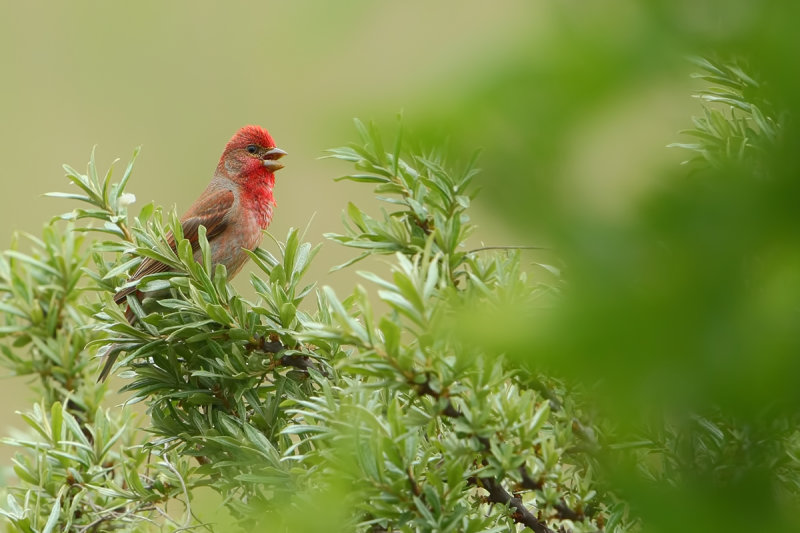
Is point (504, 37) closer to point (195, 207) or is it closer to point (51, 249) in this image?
point (51, 249)

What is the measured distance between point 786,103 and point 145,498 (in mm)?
1482

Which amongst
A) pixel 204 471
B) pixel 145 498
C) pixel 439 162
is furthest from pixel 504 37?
pixel 145 498

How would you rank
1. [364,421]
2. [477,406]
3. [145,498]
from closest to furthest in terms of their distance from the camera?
[477,406], [364,421], [145,498]

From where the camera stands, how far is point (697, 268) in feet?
1.79

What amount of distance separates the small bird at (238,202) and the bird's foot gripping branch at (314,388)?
156 cm

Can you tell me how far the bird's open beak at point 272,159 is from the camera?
402cm

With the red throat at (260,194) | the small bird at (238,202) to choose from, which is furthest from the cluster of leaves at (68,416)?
the red throat at (260,194)

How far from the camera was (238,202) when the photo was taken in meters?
3.88

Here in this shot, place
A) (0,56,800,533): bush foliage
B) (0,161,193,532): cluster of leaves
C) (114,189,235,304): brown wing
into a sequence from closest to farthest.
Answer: (0,56,800,533): bush foliage < (0,161,193,532): cluster of leaves < (114,189,235,304): brown wing

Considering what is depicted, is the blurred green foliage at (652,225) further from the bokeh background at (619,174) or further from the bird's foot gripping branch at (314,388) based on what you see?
the bird's foot gripping branch at (314,388)

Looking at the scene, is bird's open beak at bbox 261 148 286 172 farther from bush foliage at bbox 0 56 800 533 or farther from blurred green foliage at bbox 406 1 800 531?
blurred green foliage at bbox 406 1 800 531

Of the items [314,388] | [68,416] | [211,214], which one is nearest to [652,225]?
[314,388]

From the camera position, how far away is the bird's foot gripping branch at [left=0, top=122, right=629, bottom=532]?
108 centimetres

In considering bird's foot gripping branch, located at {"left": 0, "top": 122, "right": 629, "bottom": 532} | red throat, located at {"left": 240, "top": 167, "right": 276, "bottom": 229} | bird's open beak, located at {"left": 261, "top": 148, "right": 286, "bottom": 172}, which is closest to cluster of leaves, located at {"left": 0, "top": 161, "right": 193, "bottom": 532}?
bird's foot gripping branch, located at {"left": 0, "top": 122, "right": 629, "bottom": 532}
